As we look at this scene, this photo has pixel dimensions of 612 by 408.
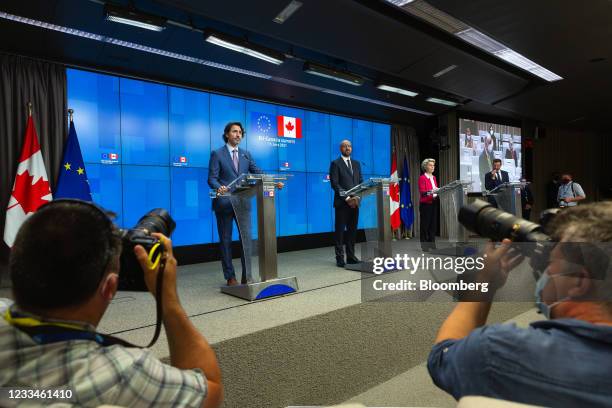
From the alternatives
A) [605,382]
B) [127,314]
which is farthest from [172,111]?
[605,382]

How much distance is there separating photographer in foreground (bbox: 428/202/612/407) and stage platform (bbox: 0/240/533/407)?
143cm

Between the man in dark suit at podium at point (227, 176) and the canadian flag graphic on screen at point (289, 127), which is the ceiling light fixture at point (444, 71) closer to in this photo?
the canadian flag graphic on screen at point (289, 127)

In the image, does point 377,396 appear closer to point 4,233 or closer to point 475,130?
point 4,233

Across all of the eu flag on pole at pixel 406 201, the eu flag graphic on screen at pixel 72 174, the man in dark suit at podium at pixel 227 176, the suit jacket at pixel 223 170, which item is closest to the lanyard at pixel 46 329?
the man in dark suit at podium at pixel 227 176

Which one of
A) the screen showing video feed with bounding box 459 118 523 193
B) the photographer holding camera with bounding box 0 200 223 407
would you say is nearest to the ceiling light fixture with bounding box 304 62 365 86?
the screen showing video feed with bounding box 459 118 523 193

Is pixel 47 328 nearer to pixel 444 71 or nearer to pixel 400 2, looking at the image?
pixel 400 2

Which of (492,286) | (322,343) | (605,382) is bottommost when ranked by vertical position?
(322,343)

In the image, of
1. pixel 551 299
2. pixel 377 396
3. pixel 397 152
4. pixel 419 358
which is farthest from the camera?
pixel 397 152

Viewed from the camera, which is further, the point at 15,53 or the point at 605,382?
the point at 15,53

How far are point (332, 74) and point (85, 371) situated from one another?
14.9 feet

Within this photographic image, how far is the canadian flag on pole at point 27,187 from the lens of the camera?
136 inches

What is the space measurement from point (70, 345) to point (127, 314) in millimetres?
2099

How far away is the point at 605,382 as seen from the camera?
583mm

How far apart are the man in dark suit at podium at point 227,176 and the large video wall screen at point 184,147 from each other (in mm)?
1583
